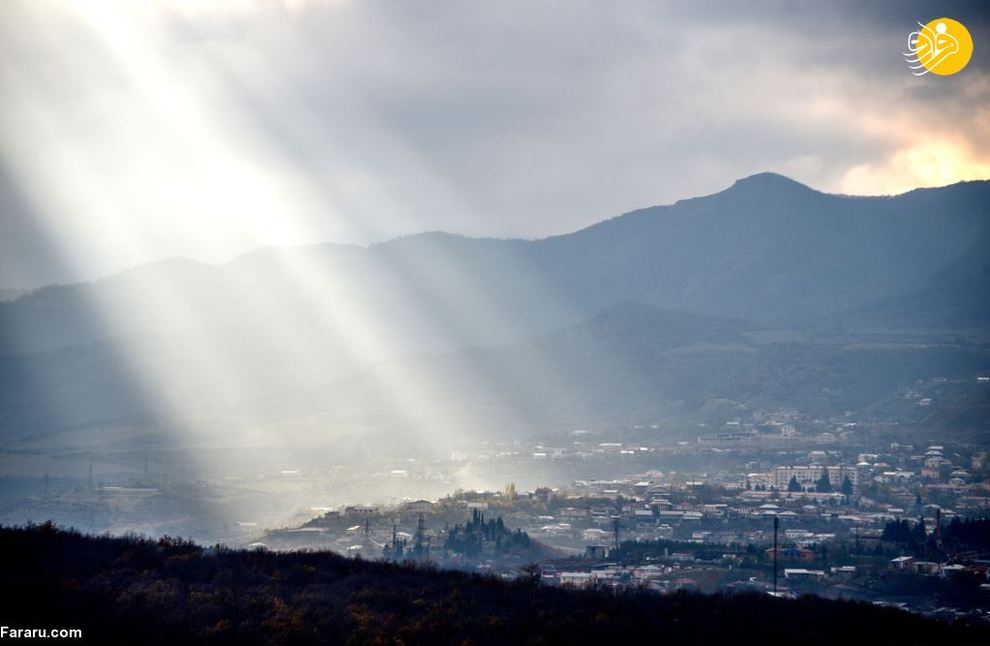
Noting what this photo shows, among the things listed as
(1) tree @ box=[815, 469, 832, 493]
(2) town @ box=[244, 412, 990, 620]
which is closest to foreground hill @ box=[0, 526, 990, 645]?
(2) town @ box=[244, 412, 990, 620]

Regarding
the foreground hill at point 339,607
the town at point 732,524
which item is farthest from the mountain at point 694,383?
the foreground hill at point 339,607

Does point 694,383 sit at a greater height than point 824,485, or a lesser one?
greater

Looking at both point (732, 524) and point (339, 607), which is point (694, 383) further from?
point (339, 607)

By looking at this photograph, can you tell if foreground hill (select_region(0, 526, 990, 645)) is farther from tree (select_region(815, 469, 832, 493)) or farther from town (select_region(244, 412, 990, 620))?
tree (select_region(815, 469, 832, 493))

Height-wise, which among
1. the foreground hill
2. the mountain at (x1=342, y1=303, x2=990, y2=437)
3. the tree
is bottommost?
the foreground hill

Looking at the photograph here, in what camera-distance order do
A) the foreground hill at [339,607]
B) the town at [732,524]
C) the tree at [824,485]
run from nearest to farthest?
1. the foreground hill at [339,607]
2. the town at [732,524]
3. the tree at [824,485]

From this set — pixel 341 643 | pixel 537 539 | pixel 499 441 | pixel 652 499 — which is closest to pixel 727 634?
pixel 341 643

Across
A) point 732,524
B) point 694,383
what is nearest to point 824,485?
point 732,524

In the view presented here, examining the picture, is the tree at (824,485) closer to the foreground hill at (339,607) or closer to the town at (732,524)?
the town at (732,524)
